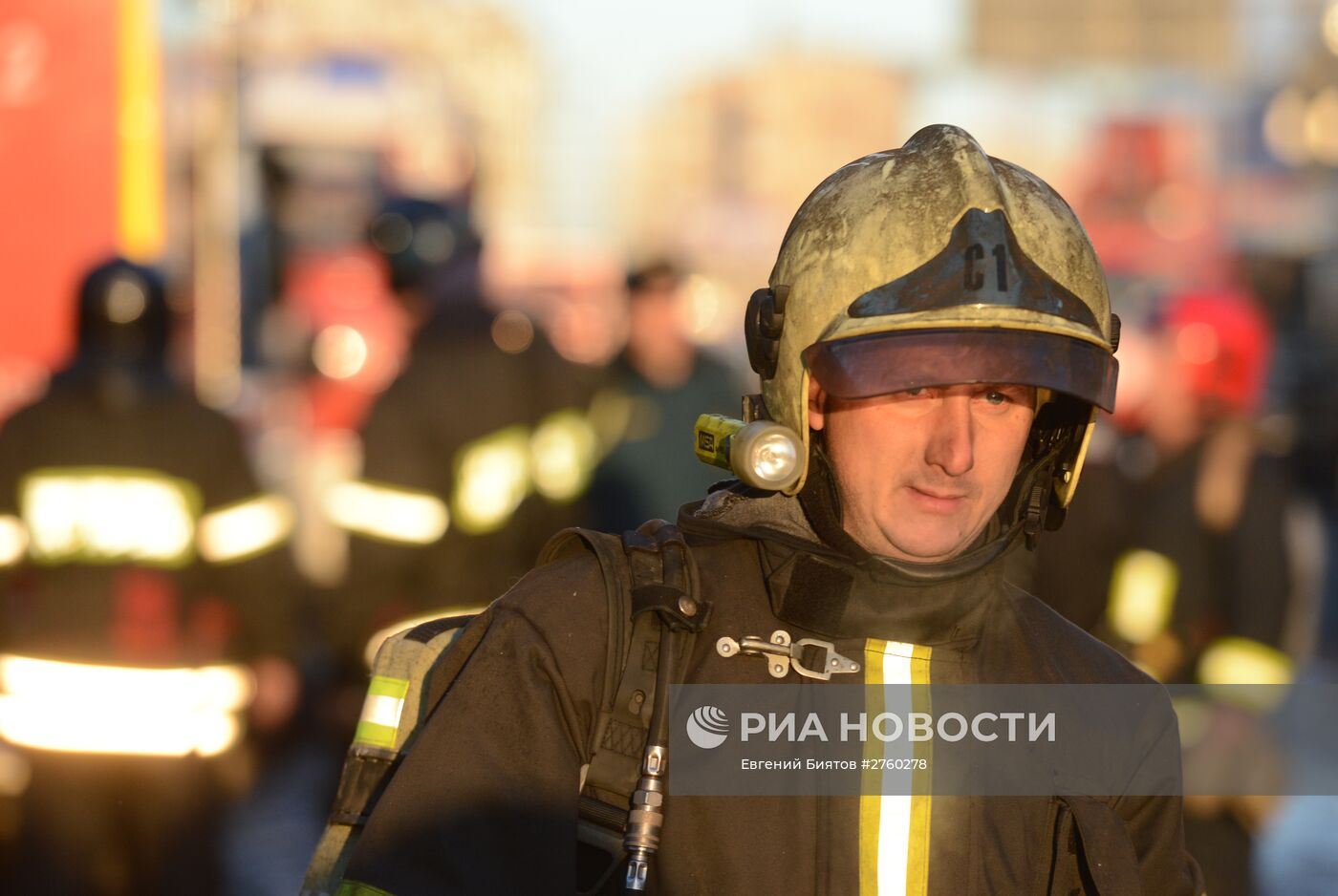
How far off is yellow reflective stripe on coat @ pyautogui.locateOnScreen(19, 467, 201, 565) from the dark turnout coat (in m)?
3.01

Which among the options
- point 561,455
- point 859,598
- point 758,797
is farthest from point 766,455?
point 561,455

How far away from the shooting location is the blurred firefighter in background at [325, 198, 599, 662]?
6012mm

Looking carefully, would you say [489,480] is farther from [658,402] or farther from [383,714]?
[383,714]

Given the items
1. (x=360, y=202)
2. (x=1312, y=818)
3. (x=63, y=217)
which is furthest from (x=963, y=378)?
(x=360, y=202)

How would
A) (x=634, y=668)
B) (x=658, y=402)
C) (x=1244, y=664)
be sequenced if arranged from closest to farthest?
(x=634, y=668) → (x=1244, y=664) → (x=658, y=402)

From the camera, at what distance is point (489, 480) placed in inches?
241

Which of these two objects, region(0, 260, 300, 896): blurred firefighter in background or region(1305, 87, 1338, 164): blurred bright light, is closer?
region(0, 260, 300, 896): blurred firefighter in background

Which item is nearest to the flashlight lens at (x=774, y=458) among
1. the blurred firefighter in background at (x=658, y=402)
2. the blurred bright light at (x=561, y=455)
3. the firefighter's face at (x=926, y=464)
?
the firefighter's face at (x=926, y=464)

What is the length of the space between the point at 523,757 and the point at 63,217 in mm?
6286

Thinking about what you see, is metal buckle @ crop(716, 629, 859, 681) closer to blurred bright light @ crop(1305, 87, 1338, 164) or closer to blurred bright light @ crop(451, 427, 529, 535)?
blurred bright light @ crop(451, 427, 529, 535)

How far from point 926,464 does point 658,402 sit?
4.89 metres

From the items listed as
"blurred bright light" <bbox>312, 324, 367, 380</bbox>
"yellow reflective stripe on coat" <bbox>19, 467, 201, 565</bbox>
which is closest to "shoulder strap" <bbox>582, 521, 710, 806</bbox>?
"yellow reflective stripe on coat" <bbox>19, 467, 201, 565</bbox>

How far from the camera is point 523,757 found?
7.80ft

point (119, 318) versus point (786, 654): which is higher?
point (119, 318)
